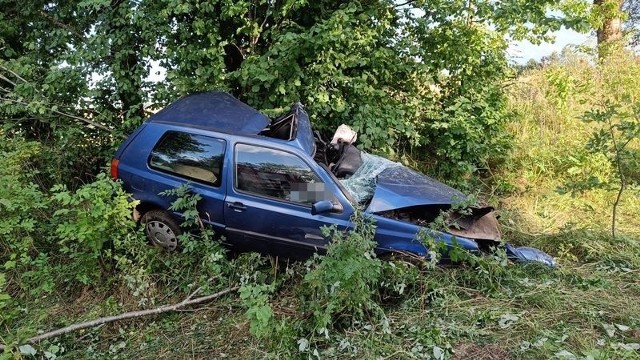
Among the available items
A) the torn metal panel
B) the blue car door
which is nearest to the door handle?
the blue car door

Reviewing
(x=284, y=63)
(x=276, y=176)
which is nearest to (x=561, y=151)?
(x=284, y=63)

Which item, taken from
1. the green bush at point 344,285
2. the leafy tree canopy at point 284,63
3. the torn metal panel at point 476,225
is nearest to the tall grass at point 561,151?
the leafy tree canopy at point 284,63

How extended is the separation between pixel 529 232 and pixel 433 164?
1977 millimetres

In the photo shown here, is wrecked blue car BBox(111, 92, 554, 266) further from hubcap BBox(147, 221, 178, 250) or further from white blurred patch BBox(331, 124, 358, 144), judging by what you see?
white blurred patch BBox(331, 124, 358, 144)

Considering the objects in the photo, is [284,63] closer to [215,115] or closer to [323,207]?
[215,115]

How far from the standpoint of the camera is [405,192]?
13.9 ft

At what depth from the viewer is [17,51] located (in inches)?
273

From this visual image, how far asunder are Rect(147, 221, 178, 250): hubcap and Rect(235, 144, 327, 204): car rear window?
36.0 inches

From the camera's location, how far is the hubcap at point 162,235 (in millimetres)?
4602

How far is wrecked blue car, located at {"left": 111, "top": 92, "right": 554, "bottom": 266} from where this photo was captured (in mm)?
4094

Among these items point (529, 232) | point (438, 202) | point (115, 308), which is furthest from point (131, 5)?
point (529, 232)

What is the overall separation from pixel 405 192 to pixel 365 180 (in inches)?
17.8

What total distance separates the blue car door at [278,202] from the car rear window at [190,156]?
20cm

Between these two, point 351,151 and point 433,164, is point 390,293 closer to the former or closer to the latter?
point 351,151
